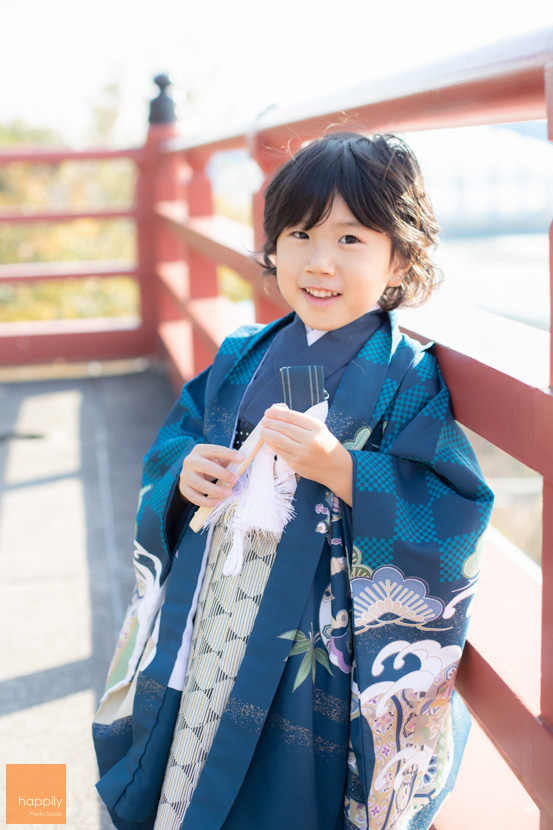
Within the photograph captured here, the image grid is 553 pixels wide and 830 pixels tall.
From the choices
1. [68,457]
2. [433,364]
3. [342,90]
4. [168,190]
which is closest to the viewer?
[433,364]

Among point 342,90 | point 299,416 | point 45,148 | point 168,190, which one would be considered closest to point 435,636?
point 299,416

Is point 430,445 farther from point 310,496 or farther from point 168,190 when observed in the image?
point 168,190

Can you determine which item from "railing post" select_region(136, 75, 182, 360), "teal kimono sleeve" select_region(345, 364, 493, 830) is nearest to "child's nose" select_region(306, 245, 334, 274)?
"teal kimono sleeve" select_region(345, 364, 493, 830)

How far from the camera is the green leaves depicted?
110 centimetres

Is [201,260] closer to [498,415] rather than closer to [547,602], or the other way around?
[498,415]

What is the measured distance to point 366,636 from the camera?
1.06m

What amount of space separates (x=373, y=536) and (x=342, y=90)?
0.78m

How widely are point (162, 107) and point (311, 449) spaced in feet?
12.4

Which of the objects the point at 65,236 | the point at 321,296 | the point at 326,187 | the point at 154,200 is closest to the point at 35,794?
the point at 321,296

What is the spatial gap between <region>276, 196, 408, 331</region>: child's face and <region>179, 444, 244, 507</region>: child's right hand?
22 centimetres

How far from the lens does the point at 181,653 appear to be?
123 centimetres

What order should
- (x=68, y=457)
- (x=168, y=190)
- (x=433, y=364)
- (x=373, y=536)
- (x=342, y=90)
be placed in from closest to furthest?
1. (x=373, y=536)
2. (x=433, y=364)
3. (x=342, y=90)
4. (x=68, y=457)
5. (x=168, y=190)

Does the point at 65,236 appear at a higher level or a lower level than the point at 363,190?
higher

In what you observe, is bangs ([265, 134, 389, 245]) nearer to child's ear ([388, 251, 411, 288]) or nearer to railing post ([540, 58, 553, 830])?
child's ear ([388, 251, 411, 288])
